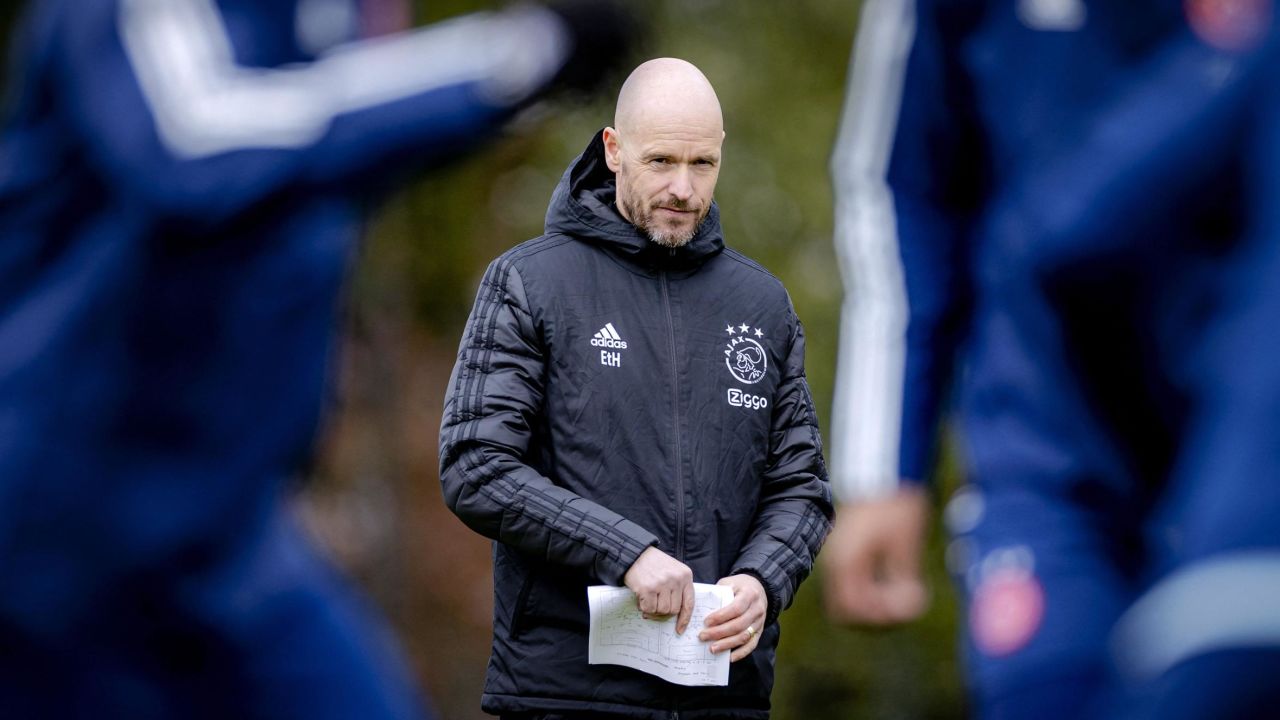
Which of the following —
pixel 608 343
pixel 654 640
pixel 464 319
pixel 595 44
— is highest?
pixel 464 319

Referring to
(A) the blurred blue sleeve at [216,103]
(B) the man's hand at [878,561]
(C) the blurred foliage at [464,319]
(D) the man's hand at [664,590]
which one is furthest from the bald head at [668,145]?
(C) the blurred foliage at [464,319]

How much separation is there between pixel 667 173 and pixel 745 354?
0.65ft

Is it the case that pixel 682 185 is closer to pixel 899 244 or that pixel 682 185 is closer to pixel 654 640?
pixel 654 640

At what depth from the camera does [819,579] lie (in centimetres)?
970

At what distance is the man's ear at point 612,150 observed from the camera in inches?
79.9

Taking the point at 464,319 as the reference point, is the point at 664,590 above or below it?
below

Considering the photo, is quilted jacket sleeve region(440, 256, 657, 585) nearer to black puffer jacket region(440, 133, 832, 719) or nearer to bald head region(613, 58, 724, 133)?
black puffer jacket region(440, 133, 832, 719)

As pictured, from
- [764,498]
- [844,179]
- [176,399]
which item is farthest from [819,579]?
[764,498]

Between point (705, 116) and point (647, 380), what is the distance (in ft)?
0.85

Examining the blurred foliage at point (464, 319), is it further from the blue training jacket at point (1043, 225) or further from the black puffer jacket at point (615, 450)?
the black puffer jacket at point (615, 450)

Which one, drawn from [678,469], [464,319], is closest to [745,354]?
[678,469]

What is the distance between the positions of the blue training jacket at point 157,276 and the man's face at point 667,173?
8.33ft

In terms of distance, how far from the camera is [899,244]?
3.74 m

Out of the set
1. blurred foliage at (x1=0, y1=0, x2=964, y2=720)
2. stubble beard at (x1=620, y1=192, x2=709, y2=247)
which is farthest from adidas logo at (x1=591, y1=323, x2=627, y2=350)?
blurred foliage at (x1=0, y1=0, x2=964, y2=720)
